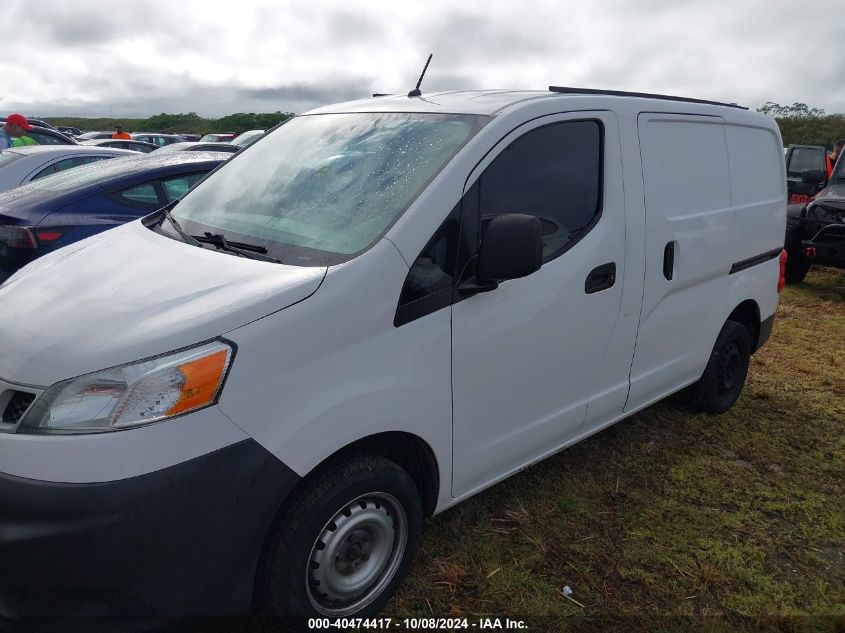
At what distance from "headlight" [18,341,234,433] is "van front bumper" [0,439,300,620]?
150 millimetres

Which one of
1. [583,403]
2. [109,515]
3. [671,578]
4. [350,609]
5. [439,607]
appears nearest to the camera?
[109,515]

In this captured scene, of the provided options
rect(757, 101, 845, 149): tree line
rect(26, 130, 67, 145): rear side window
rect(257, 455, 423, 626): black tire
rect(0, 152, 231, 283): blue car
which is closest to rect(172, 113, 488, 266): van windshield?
rect(257, 455, 423, 626): black tire

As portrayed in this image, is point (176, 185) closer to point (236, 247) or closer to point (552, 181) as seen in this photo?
point (236, 247)

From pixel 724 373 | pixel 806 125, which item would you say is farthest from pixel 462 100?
pixel 806 125

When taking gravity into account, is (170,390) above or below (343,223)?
below

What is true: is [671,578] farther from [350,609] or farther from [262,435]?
[262,435]

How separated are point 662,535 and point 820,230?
A: 5.83 metres

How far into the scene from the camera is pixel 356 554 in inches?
92.0

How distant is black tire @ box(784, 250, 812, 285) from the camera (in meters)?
8.08

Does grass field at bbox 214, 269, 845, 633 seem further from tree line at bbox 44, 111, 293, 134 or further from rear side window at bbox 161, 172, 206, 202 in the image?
tree line at bbox 44, 111, 293, 134

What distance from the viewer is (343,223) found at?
241cm

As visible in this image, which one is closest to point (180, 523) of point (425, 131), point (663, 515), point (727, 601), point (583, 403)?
point (425, 131)

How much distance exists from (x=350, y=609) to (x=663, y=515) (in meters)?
1.66

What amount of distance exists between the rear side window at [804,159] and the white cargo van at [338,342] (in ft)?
35.1
